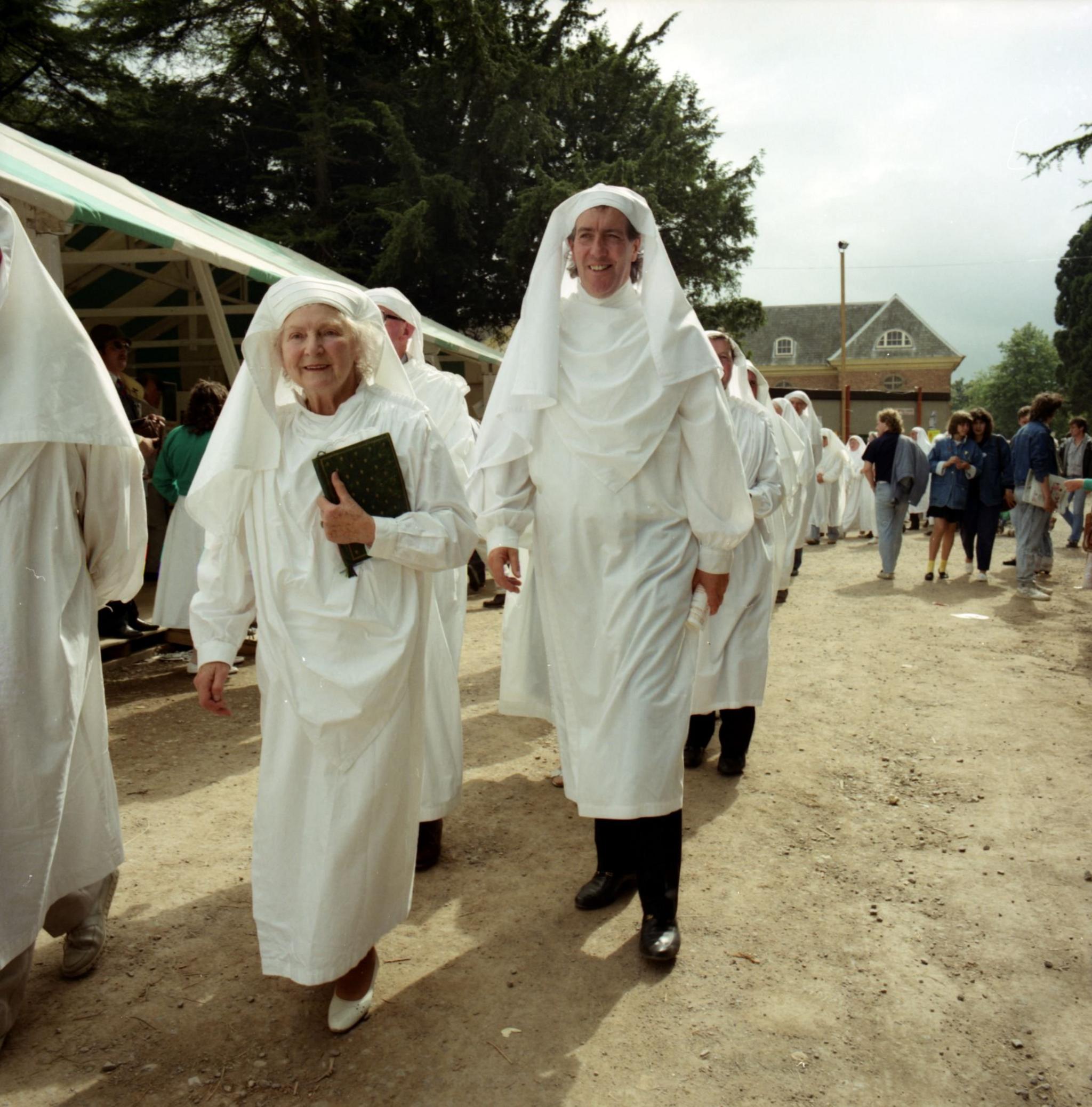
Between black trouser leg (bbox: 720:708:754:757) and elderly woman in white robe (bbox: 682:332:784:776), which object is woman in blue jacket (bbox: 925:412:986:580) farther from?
black trouser leg (bbox: 720:708:754:757)

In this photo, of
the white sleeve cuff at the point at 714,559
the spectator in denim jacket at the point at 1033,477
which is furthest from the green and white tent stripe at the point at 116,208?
the spectator in denim jacket at the point at 1033,477

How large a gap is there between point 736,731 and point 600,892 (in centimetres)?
176

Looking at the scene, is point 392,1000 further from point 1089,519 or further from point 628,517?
Answer: point 1089,519

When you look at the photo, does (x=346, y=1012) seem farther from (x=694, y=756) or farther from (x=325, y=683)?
(x=694, y=756)

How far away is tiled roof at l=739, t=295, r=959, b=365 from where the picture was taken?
66875mm

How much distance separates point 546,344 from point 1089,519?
568cm

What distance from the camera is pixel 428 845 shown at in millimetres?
3984

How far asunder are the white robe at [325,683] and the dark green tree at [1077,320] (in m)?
45.6

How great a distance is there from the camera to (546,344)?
11.3 ft

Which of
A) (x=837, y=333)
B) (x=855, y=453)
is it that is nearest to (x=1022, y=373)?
(x=837, y=333)

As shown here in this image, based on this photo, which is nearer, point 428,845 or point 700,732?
point 428,845

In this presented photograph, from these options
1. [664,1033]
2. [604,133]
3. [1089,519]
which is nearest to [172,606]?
[664,1033]

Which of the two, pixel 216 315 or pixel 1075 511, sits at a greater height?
pixel 216 315

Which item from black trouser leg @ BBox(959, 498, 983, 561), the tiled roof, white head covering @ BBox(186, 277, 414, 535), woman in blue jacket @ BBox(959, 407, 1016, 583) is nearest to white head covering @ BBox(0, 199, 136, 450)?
white head covering @ BBox(186, 277, 414, 535)
